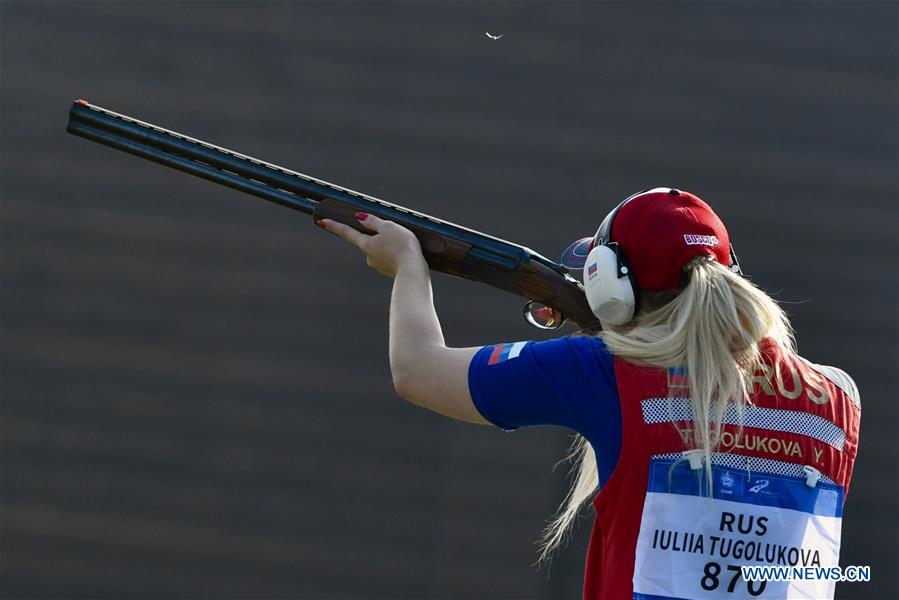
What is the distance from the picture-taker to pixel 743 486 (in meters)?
1.75

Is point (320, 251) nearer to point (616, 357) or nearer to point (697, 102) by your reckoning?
point (697, 102)

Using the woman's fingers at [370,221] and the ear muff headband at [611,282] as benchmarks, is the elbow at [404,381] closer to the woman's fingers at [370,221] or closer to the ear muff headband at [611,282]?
the ear muff headband at [611,282]

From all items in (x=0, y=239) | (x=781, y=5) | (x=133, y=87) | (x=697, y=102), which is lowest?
(x=0, y=239)

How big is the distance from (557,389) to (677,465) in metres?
0.24

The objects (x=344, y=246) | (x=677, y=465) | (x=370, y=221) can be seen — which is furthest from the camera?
(x=344, y=246)

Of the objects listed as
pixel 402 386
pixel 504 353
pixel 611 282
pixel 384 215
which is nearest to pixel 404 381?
pixel 402 386

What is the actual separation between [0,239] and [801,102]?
3500mm

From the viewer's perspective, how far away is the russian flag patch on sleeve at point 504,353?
71.2 inches

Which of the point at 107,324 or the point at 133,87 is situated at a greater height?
the point at 133,87

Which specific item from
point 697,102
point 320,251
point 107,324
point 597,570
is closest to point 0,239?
point 107,324

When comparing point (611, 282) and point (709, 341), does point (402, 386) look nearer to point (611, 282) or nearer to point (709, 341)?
point (611, 282)

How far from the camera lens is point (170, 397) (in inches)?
165

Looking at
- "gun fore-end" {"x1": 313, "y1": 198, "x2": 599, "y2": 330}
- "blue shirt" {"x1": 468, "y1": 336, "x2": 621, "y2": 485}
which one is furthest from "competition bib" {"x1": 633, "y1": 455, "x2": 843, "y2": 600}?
"gun fore-end" {"x1": 313, "y1": 198, "x2": 599, "y2": 330}

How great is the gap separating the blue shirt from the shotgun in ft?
1.70
